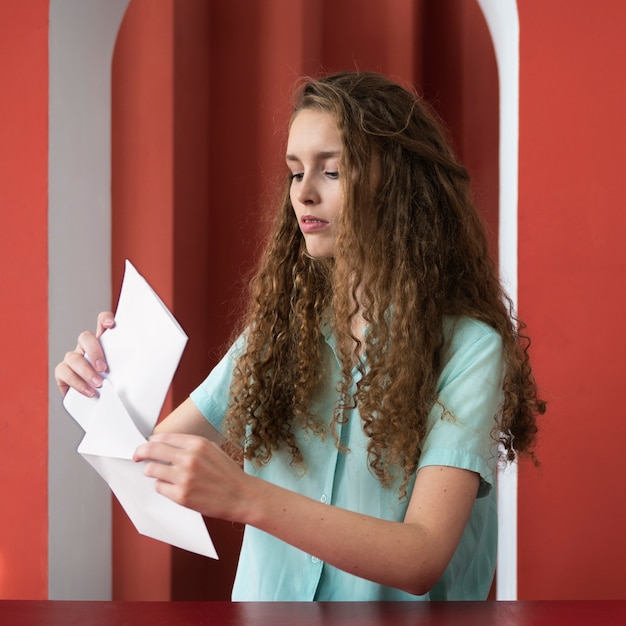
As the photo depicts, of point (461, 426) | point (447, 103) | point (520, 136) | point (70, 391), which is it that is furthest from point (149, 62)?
point (461, 426)

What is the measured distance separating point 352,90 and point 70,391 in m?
0.68

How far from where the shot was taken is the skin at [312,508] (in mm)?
1045

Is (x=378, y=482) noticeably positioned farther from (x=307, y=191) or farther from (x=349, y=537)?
(x=307, y=191)

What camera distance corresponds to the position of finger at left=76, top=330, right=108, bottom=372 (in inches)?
48.6

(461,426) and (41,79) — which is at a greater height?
(41,79)

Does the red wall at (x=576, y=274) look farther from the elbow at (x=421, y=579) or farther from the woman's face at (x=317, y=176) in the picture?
the elbow at (x=421, y=579)

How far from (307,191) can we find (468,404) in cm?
42

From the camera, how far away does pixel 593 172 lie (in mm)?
1993

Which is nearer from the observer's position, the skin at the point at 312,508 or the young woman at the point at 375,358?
the skin at the point at 312,508

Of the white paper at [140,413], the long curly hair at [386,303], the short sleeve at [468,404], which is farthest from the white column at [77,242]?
the short sleeve at [468,404]

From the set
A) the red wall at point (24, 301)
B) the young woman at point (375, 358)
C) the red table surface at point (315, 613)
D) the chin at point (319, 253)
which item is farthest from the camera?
the red wall at point (24, 301)

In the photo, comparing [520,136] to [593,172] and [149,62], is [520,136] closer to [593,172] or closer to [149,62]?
[593,172]

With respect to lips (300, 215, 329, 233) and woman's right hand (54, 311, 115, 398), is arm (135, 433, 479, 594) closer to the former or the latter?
woman's right hand (54, 311, 115, 398)

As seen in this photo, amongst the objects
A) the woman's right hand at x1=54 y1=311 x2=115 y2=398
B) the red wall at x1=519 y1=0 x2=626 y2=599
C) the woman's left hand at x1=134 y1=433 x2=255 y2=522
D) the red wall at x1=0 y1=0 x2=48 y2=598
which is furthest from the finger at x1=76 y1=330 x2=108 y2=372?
the red wall at x1=519 y1=0 x2=626 y2=599
